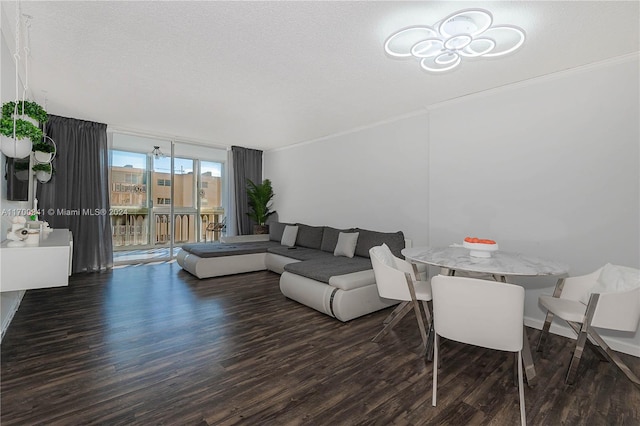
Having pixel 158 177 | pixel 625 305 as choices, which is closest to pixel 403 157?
pixel 625 305

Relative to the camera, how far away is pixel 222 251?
16.2ft

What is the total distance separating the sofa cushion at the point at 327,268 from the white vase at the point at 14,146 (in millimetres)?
2694

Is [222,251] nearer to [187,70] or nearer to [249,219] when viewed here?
[249,219]

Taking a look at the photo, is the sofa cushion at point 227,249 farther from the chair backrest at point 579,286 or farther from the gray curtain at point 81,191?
the chair backrest at point 579,286

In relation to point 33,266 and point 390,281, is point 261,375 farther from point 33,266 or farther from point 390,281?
point 33,266

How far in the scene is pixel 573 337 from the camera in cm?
280

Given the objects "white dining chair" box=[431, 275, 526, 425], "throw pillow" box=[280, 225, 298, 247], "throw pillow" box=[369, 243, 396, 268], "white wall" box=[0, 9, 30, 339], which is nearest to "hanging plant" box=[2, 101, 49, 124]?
"white wall" box=[0, 9, 30, 339]

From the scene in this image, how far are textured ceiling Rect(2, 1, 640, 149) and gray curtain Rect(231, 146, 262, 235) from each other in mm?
2442

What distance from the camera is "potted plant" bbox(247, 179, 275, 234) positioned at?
6.88 metres

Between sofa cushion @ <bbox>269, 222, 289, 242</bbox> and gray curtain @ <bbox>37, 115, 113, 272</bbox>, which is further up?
gray curtain @ <bbox>37, 115, 113, 272</bbox>

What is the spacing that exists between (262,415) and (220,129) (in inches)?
189

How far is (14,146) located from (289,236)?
13.4 ft

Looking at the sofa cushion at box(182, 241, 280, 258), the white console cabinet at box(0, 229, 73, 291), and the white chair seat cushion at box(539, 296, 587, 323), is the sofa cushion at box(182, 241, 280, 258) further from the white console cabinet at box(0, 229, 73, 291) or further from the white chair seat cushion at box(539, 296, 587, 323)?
the white chair seat cushion at box(539, 296, 587, 323)

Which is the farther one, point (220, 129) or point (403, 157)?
point (220, 129)
